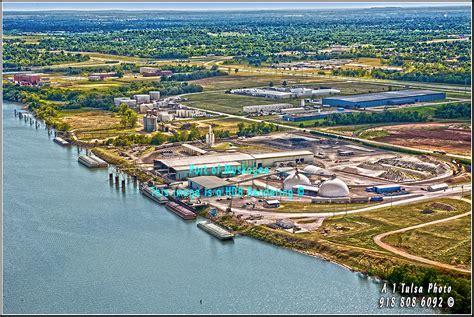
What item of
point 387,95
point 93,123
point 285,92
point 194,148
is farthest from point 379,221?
point 285,92

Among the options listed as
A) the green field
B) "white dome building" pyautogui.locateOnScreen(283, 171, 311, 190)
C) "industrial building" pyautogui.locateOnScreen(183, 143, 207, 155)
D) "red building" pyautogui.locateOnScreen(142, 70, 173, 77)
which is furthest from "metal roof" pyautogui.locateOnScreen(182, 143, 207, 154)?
"red building" pyautogui.locateOnScreen(142, 70, 173, 77)

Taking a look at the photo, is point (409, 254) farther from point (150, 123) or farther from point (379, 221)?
point (150, 123)

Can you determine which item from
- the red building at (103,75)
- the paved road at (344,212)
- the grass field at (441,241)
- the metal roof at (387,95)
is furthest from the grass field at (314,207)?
the red building at (103,75)

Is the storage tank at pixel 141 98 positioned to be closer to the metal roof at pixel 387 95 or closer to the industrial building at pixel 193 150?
the metal roof at pixel 387 95

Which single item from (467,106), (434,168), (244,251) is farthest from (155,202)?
(467,106)

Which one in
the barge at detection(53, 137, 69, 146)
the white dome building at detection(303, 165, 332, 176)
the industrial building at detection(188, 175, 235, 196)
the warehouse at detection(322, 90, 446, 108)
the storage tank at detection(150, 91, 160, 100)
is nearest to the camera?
the industrial building at detection(188, 175, 235, 196)

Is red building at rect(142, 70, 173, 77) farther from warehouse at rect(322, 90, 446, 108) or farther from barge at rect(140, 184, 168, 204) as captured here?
barge at rect(140, 184, 168, 204)
